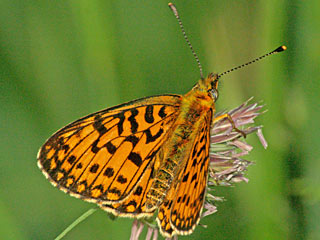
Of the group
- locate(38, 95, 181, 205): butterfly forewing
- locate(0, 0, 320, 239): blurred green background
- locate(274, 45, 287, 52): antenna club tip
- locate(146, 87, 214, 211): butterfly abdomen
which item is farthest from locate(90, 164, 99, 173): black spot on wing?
locate(274, 45, 287, 52): antenna club tip

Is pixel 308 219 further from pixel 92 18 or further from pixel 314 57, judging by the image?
pixel 92 18

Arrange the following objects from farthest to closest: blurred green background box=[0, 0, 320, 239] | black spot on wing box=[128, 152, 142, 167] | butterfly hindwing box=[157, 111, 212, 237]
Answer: blurred green background box=[0, 0, 320, 239] < black spot on wing box=[128, 152, 142, 167] < butterfly hindwing box=[157, 111, 212, 237]

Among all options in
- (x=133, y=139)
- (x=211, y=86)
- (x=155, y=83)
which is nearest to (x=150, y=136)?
(x=133, y=139)

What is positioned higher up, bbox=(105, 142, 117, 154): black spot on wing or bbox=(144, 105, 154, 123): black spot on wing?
bbox=(144, 105, 154, 123): black spot on wing

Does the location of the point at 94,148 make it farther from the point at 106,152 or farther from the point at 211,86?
the point at 211,86

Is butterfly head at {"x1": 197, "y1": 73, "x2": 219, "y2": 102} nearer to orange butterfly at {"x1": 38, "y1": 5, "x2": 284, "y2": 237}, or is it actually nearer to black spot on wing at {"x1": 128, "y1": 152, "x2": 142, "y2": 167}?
orange butterfly at {"x1": 38, "y1": 5, "x2": 284, "y2": 237}

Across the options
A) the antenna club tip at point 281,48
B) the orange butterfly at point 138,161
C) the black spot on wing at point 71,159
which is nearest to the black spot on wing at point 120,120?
the orange butterfly at point 138,161

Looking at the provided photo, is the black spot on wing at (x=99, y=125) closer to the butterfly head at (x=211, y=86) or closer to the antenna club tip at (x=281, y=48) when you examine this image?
the butterfly head at (x=211, y=86)
